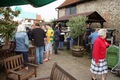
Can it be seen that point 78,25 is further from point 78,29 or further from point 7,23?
point 7,23

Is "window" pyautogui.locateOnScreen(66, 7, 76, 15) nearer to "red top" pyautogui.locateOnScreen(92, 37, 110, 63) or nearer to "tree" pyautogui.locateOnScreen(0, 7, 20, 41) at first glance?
"tree" pyautogui.locateOnScreen(0, 7, 20, 41)

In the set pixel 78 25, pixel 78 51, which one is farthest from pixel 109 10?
pixel 78 51

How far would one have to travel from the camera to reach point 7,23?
23.9ft

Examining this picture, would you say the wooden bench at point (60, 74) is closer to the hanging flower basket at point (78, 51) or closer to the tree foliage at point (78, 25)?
the hanging flower basket at point (78, 51)

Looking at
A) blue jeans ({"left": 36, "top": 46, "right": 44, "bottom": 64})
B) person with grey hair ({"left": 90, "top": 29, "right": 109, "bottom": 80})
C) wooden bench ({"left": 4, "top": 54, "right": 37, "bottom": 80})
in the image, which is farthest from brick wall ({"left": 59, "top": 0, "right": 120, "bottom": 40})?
wooden bench ({"left": 4, "top": 54, "right": 37, "bottom": 80})

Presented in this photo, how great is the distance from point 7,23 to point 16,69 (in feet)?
9.38

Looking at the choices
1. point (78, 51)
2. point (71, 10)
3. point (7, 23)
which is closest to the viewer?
point (7, 23)

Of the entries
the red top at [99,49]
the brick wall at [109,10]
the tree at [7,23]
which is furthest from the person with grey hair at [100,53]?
the brick wall at [109,10]

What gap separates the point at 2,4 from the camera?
4.21m

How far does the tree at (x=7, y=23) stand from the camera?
7.04 metres

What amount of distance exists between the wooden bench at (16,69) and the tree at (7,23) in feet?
6.93

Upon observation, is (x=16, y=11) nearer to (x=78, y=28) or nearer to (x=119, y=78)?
(x=78, y=28)

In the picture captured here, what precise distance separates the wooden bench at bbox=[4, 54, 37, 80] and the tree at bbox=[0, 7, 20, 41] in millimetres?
2112

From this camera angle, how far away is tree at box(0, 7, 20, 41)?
704cm
